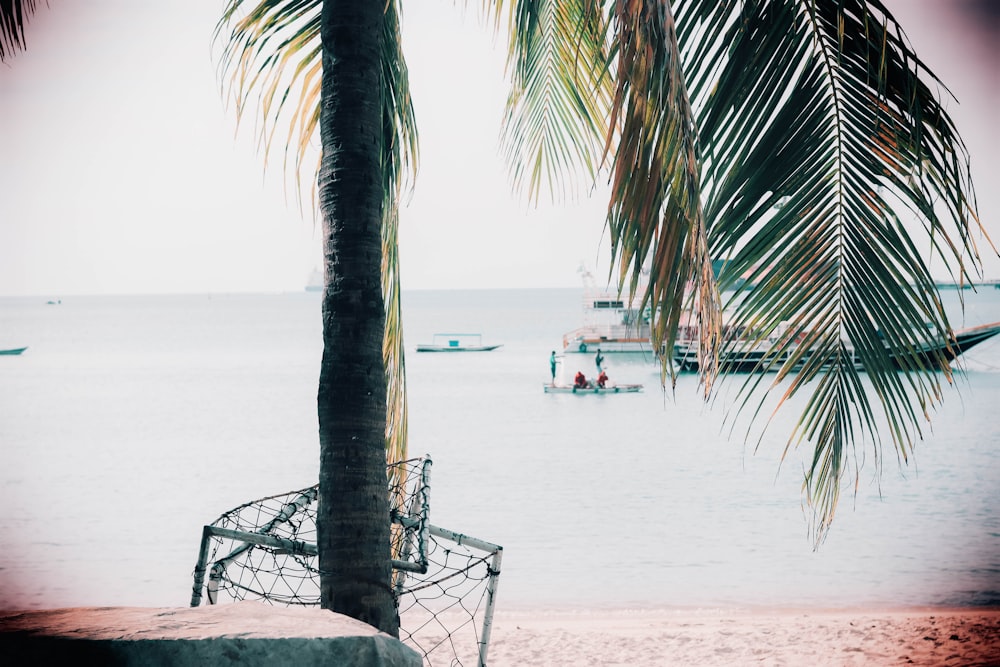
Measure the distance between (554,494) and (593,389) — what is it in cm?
1396

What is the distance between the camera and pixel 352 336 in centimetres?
280

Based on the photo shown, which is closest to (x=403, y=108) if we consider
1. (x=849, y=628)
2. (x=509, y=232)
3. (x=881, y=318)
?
(x=881, y=318)

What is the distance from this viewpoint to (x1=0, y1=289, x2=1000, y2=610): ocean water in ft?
31.9

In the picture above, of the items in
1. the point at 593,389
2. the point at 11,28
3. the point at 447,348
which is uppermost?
the point at 11,28

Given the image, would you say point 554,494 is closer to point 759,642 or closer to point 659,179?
point 759,642

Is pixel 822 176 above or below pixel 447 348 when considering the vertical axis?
above

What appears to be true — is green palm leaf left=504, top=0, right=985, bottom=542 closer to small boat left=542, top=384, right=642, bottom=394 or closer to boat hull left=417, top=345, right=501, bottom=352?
small boat left=542, top=384, right=642, bottom=394

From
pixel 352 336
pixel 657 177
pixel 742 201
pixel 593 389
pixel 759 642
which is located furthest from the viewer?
pixel 593 389

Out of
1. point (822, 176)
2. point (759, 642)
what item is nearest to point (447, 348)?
point (759, 642)

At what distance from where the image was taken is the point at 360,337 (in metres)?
2.81

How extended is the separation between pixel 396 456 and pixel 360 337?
1307 mm

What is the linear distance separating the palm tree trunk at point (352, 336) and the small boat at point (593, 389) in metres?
25.4

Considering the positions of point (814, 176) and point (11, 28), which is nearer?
point (814, 176)

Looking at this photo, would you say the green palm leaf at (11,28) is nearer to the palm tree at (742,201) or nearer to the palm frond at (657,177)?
the palm tree at (742,201)
